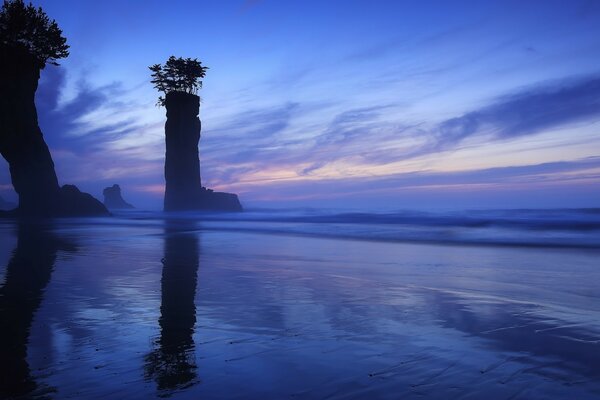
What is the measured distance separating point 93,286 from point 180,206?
2497 inches

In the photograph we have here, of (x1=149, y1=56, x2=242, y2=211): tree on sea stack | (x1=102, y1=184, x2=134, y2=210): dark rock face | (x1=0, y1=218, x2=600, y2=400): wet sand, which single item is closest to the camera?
(x1=0, y1=218, x2=600, y2=400): wet sand

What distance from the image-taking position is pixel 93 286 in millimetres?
7648

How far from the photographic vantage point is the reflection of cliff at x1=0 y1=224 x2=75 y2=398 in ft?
10.9

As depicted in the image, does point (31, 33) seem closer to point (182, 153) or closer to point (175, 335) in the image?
point (182, 153)

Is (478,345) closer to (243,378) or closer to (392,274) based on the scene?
(243,378)

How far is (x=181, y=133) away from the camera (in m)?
68.8

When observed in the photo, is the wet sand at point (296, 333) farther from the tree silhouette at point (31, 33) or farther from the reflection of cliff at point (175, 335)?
the tree silhouette at point (31, 33)

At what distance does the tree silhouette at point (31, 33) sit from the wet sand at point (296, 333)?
4298 centimetres

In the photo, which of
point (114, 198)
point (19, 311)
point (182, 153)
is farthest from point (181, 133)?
point (114, 198)

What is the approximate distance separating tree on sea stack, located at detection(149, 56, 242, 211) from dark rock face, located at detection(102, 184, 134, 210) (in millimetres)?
91041

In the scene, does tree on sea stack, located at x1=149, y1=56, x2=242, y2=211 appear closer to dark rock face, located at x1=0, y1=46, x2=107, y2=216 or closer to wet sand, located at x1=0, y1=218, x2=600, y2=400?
dark rock face, located at x1=0, y1=46, x2=107, y2=216

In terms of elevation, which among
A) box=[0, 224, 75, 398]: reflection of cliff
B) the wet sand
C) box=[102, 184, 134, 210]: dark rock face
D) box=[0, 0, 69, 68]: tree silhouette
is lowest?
the wet sand

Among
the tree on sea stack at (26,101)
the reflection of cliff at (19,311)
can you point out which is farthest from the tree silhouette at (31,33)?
the reflection of cliff at (19,311)

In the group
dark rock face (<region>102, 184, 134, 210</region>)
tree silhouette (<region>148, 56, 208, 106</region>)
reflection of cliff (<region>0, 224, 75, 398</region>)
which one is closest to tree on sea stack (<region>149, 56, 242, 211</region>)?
tree silhouette (<region>148, 56, 208, 106</region>)
